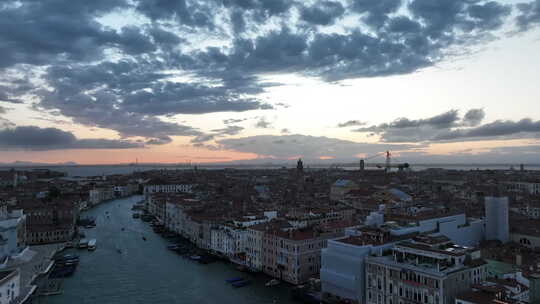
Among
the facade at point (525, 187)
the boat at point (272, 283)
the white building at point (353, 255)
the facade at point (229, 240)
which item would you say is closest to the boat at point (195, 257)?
the facade at point (229, 240)

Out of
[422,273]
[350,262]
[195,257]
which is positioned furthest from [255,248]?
[422,273]

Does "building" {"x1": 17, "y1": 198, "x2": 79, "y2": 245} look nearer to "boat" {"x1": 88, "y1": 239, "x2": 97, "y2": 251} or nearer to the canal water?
the canal water

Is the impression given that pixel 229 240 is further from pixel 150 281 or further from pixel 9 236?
pixel 9 236

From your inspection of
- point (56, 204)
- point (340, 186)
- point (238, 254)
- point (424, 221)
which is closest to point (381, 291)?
point (424, 221)

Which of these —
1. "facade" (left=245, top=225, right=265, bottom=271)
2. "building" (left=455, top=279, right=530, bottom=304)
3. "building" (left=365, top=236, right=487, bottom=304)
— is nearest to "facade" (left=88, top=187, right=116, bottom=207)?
"facade" (left=245, top=225, right=265, bottom=271)

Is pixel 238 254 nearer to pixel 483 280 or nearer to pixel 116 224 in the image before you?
pixel 483 280

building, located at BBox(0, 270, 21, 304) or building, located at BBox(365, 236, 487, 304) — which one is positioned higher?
building, located at BBox(365, 236, 487, 304)
